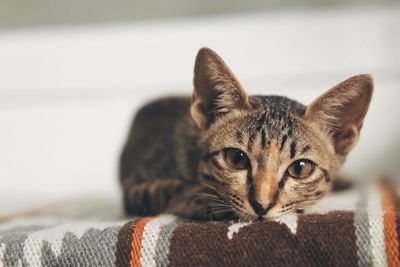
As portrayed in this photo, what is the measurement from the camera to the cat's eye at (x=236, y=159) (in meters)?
1.01

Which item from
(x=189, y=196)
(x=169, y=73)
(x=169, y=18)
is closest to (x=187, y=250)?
(x=189, y=196)

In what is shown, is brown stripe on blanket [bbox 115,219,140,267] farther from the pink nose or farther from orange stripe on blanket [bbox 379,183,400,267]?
orange stripe on blanket [bbox 379,183,400,267]

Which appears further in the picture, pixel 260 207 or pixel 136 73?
pixel 136 73

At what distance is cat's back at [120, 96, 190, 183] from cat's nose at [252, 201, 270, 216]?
1.49 ft

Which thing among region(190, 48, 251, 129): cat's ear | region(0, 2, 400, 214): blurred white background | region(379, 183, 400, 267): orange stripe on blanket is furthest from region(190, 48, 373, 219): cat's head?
region(0, 2, 400, 214): blurred white background

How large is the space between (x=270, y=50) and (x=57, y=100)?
107 cm

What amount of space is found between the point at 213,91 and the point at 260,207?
1.10 feet

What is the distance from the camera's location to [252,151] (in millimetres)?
992

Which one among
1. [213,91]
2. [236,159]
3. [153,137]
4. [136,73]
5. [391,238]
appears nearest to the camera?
[391,238]

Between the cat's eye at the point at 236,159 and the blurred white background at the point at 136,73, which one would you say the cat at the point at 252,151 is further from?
the blurred white background at the point at 136,73

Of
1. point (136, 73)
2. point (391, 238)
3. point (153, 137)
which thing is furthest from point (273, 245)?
point (136, 73)

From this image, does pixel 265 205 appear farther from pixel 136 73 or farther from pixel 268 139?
pixel 136 73

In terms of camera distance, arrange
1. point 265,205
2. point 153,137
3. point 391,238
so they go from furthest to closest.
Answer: point 153,137, point 265,205, point 391,238

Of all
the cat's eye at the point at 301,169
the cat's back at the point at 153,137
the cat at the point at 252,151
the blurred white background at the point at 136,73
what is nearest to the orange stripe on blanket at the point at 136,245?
the cat at the point at 252,151
